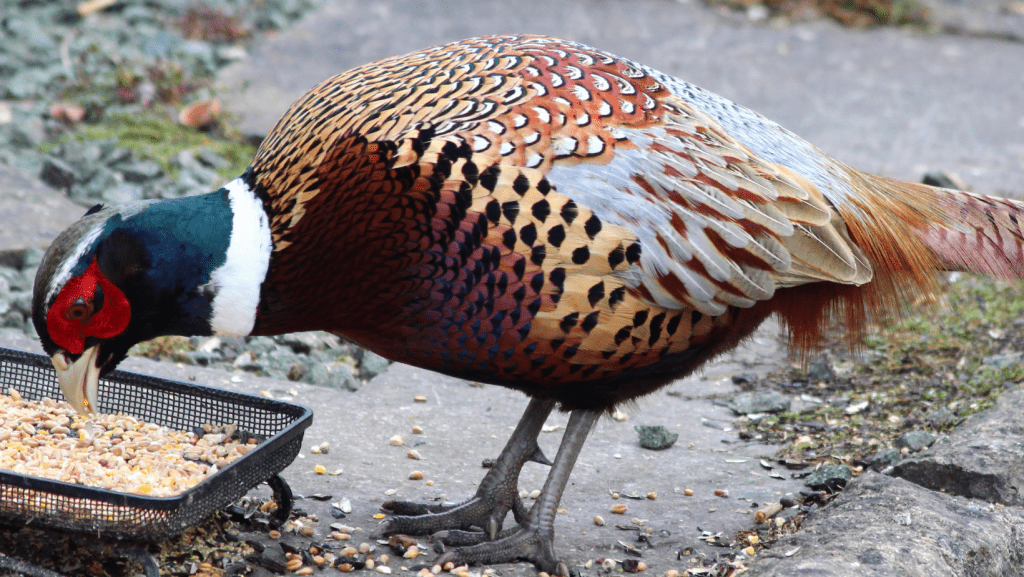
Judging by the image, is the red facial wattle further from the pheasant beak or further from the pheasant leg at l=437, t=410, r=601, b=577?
the pheasant leg at l=437, t=410, r=601, b=577

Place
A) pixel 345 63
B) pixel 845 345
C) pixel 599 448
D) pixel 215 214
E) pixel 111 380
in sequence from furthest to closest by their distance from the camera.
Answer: pixel 345 63, pixel 845 345, pixel 599 448, pixel 111 380, pixel 215 214

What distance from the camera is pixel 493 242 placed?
249cm

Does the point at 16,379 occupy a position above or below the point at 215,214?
below

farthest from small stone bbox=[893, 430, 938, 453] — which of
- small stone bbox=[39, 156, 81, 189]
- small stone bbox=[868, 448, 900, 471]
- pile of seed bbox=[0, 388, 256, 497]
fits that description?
small stone bbox=[39, 156, 81, 189]

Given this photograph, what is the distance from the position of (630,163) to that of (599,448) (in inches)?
54.9

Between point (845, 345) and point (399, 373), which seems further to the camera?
point (845, 345)

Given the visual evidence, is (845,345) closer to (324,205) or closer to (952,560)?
(952,560)

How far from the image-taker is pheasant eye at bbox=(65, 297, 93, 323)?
2.25 metres

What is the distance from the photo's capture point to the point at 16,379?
2949 mm

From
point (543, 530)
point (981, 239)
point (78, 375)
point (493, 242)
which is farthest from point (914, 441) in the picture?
point (78, 375)

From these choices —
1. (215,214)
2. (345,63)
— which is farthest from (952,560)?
(345,63)

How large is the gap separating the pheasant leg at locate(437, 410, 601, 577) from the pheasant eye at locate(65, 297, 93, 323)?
1.14 m

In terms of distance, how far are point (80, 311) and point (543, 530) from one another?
135cm

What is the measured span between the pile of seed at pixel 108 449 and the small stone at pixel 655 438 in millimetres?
1504
